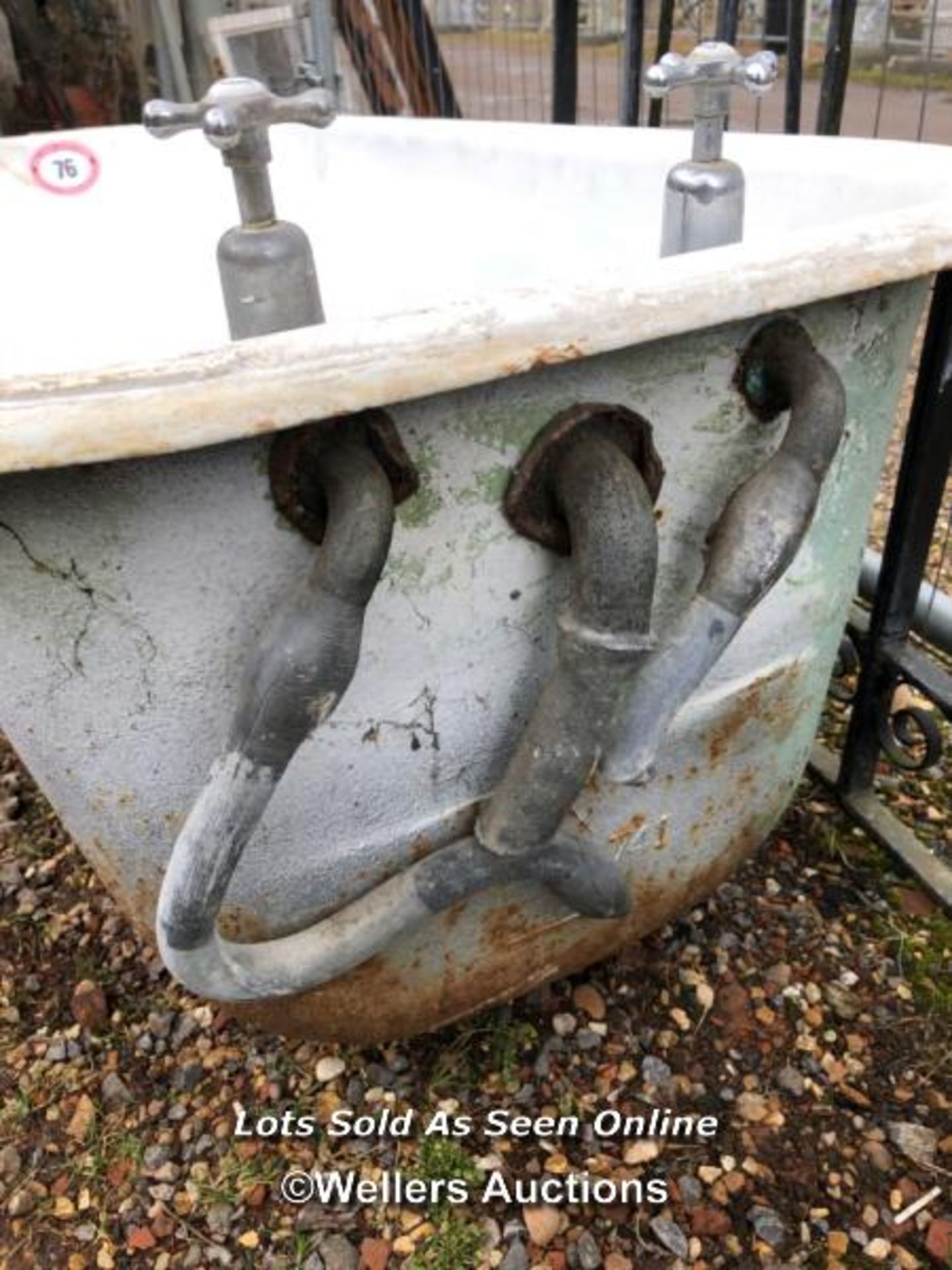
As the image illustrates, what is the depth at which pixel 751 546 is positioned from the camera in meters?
0.70

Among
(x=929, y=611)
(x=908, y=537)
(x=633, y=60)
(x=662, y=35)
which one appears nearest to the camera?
(x=908, y=537)

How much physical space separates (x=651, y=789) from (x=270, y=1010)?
385 millimetres

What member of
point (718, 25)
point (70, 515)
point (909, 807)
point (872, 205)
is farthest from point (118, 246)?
point (909, 807)

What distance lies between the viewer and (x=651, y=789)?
923 mm

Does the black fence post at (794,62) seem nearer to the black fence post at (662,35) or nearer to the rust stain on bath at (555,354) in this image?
the black fence post at (662,35)

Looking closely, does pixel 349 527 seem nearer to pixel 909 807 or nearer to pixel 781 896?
pixel 781 896

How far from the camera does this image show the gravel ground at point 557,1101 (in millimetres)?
962

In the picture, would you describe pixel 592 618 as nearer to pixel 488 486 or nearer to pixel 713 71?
pixel 488 486

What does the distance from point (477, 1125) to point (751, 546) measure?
66 centimetres

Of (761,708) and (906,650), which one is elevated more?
(761,708)

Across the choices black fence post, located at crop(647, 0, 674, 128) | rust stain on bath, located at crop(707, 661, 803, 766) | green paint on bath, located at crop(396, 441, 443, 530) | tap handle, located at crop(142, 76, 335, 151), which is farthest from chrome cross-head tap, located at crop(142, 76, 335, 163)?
black fence post, located at crop(647, 0, 674, 128)

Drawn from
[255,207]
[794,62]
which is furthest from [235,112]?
[794,62]

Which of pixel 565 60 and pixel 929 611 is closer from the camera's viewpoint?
pixel 929 611

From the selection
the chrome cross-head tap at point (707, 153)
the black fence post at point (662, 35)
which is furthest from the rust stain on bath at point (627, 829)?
the black fence post at point (662, 35)
